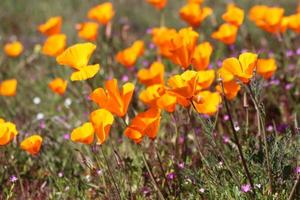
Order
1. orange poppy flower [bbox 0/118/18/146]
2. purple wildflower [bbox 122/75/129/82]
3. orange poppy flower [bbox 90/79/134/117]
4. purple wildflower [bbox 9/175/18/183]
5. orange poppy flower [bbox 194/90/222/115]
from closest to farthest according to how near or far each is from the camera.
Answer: orange poppy flower [bbox 90/79/134/117] → orange poppy flower [bbox 0/118/18/146] → orange poppy flower [bbox 194/90/222/115] → purple wildflower [bbox 9/175/18/183] → purple wildflower [bbox 122/75/129/82]

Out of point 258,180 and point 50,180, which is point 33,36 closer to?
point 50,180

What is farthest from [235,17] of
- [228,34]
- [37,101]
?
[37,101]

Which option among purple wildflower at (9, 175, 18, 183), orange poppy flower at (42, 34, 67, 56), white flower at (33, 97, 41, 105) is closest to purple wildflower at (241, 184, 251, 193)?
purple wildflower at (9, 175, 18, 183)

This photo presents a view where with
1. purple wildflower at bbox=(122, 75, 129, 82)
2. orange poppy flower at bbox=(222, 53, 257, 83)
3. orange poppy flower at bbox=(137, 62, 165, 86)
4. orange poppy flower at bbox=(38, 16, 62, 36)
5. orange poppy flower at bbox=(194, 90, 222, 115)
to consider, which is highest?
orange poppy flower at bbox=(222, 53, 257, 83)

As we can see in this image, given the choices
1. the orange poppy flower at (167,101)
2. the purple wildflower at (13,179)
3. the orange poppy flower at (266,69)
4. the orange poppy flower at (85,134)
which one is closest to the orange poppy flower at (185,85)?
the orange poppy flower at (167,101)

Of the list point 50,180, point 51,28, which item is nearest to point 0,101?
point 51,28

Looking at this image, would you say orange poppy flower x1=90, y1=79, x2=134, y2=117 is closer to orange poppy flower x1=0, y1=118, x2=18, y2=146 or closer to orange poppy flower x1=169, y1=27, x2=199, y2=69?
orange poppy flower x1=169, y1=27, x2=199, y2=69

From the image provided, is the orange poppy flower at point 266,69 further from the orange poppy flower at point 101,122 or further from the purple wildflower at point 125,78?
the purple wildflower at point 125,78
